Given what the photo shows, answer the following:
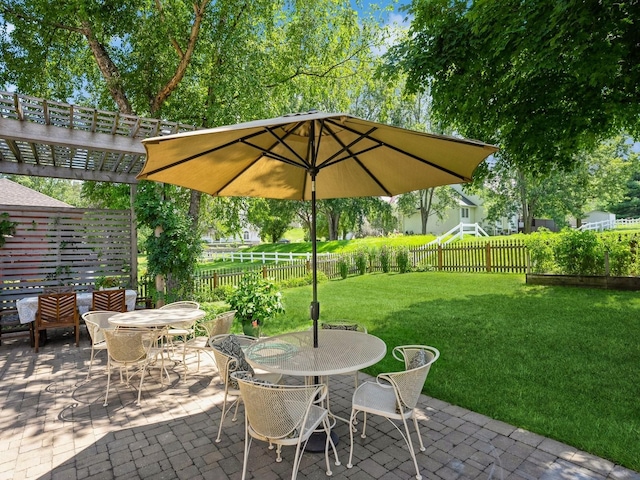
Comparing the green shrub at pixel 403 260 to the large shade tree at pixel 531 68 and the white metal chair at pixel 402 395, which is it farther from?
the white metal chair at pixel 402 395

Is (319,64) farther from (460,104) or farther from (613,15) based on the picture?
(613,15)

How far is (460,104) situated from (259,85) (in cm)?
521

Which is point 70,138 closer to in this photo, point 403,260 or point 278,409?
point 278,409

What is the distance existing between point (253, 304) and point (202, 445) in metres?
2.73

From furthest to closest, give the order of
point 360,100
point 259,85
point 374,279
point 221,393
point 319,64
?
1. point 360,100
2. point 374,279
3. point 319,64
4. point 259,85
5. point 221,393

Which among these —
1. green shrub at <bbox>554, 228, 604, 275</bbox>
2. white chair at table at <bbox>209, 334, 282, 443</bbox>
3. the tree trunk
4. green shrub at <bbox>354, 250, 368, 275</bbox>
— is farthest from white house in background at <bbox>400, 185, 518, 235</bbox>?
white chair at table at <bbox>209, 334, 282, 443</bbox>

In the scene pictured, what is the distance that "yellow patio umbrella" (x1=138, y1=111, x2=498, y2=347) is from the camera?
9.29 feet

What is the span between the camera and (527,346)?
222 inches

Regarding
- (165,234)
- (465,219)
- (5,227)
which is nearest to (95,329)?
(165,234)

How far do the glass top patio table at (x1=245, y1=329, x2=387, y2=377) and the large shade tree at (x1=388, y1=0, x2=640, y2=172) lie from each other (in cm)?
459

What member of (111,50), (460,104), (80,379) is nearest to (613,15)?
(460,104)

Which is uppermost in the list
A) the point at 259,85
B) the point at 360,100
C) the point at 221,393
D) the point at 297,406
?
the point at 360,100

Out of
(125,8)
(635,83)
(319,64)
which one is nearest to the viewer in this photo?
(635,83)

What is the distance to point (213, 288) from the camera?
10773mm
